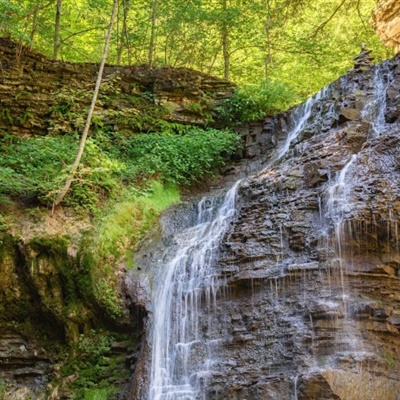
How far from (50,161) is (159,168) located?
2.55 m

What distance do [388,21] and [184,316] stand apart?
1196cm

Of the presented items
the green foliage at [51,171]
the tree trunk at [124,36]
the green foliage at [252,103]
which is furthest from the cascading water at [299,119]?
the tree trunk at [124,36]

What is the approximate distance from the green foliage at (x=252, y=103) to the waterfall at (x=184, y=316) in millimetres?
4965

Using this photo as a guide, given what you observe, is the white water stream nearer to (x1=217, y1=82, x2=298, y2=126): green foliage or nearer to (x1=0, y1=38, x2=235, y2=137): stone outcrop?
(x1=0, y1=38, x2=235, y2=137): stone outcrop

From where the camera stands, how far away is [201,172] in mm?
11320

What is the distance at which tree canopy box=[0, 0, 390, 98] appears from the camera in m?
15.1

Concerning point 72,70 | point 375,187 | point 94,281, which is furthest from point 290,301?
point 72,70

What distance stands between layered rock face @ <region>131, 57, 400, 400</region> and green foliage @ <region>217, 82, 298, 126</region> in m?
4.68

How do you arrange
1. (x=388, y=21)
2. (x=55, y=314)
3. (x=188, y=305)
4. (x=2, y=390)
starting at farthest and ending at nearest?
(x=388, y=21), (x=55, y=314), (x=188, y=305), (x=2, y=390)

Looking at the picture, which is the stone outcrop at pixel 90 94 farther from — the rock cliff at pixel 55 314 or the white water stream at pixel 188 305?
the white water stream at pixel 188 305

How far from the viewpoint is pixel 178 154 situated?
11242 millimetres

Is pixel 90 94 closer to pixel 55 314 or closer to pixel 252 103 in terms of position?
pixel 252 103

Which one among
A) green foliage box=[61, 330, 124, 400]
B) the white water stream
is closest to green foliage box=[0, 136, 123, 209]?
the white water stream

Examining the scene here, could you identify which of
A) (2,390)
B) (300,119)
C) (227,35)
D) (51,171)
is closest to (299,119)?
(300,119)
